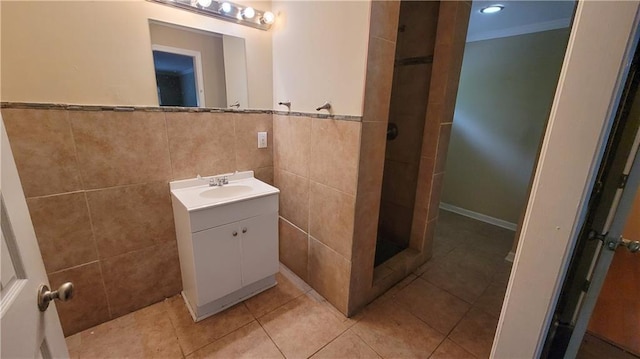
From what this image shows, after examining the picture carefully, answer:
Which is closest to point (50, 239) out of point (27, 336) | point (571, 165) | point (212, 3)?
point (27, 336)

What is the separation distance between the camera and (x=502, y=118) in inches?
114

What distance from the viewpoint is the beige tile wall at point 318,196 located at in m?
1.53

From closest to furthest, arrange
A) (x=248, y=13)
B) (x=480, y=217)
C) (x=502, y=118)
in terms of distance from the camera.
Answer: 1. (x=248, y=13)
2. (x=502, y=118)
3. (x=480, y=217)

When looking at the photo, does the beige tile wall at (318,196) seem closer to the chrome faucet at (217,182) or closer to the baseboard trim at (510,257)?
the chrome faucet at (217,182)

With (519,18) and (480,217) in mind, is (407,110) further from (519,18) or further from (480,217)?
(480,217)

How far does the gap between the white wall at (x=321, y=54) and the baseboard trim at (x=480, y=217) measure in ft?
9.04

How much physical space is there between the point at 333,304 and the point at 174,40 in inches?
79.2

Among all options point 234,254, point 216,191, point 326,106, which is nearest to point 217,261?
point 234,254

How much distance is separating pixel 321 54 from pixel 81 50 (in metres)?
1.25

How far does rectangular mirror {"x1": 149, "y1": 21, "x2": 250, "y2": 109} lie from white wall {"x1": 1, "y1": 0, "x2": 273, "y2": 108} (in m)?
0.05

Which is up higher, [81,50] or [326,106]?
[81,50]

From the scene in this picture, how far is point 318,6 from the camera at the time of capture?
4.97 feet

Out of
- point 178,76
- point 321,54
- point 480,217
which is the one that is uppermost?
point 321,54

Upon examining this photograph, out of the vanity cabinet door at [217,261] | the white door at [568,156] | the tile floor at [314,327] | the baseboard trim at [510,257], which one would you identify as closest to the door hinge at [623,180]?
the white door at [568,156]
